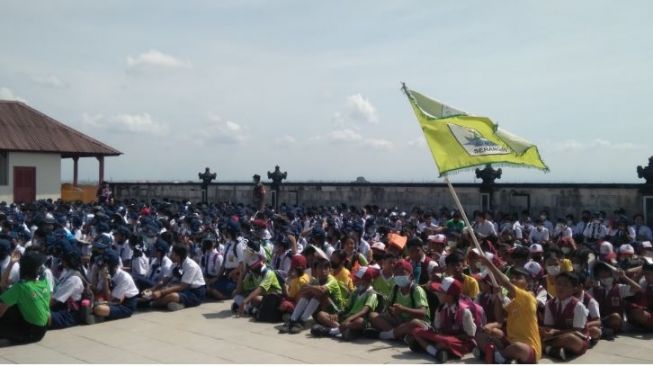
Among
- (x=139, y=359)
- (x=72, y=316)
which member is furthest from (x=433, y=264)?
(x=72, y=316)

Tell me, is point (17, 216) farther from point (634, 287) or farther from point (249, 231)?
point (634, 287)

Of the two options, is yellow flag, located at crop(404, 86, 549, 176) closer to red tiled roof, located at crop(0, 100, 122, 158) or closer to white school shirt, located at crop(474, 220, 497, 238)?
white school shirt, located at crop(474, 220, 497, 238)

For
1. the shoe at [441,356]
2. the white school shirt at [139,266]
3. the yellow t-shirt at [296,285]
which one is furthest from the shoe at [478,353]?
the white school shirt at [139,266]

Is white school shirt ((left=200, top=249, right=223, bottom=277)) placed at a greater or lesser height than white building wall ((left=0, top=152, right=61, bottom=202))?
lesser

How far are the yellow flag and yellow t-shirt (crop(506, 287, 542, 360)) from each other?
166cm

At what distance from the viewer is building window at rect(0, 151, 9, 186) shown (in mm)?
26141

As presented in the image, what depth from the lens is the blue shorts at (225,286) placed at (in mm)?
9836

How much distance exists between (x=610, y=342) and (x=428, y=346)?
242 cm

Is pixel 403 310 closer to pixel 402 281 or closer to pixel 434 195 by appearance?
pixel 402 281

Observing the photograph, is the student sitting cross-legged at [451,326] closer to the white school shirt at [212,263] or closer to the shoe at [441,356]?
the shoe at [441,356]

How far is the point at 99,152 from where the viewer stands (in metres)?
28.5

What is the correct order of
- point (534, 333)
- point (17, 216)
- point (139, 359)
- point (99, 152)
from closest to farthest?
point (534, 333)
point (139, 359)
point (17, 216)
point (99, 152)

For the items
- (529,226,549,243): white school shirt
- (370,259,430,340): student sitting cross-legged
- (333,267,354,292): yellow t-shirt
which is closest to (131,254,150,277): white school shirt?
(333,267,354,292): yellow t-shirt

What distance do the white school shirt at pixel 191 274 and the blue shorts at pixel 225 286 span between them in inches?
24.1
